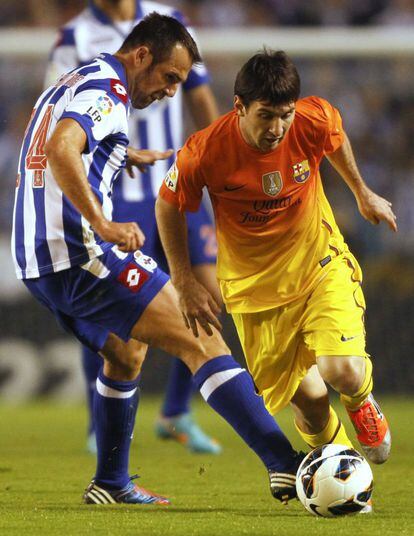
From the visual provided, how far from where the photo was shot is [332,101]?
11.0 m

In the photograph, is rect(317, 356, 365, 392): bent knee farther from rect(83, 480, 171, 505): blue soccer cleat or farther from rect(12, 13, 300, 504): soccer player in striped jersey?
rect(83, 480, 171, 505): blue soccer cleat

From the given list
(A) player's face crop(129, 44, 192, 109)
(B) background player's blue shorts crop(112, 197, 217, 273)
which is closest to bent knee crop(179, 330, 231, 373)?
(A) player's face crop(129, 44, 192, 109)

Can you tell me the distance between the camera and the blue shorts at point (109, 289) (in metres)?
4.52

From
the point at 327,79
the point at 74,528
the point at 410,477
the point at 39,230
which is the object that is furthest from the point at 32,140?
the point at 327,79

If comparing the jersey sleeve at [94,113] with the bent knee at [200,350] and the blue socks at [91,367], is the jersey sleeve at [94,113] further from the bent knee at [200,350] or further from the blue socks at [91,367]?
the blue socks at [91,367]

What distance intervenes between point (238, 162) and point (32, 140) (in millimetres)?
800

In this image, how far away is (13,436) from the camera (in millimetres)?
7664

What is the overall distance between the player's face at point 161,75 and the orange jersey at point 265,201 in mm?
249

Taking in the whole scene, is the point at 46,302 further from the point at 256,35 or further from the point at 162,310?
the point at 256,35

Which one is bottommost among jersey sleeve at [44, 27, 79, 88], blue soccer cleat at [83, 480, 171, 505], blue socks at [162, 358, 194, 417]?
blue socks at [162, 358, 194, 417]

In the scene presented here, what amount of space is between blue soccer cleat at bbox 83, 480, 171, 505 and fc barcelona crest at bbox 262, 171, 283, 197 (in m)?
1.25

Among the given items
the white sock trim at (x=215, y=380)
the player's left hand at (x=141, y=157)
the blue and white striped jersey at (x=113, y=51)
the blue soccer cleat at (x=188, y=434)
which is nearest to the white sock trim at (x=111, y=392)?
the white sock trim at (x=215, y=380)

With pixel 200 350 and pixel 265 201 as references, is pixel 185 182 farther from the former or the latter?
pixel 200 350

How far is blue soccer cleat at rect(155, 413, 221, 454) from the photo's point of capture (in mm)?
6812
